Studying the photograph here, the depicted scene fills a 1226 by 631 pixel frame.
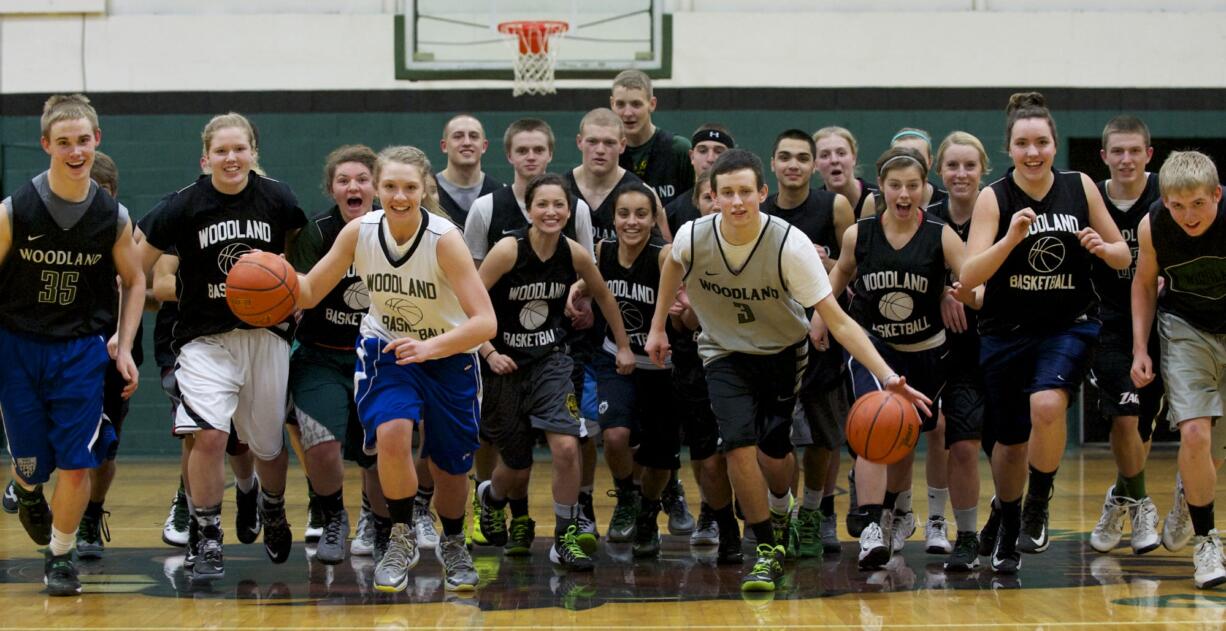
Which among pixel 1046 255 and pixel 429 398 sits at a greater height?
pixel 1046 255

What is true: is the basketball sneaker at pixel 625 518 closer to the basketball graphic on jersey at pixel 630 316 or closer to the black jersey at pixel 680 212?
the basketball graphic on jersey at pixel 630 316

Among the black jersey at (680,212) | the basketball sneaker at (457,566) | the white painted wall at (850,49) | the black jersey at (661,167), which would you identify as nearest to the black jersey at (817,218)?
the black jersey at (680,212)

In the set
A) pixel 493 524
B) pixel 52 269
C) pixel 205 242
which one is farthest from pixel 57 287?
pixel 493 524

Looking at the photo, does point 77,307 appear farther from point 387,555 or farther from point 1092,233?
point 1092,233

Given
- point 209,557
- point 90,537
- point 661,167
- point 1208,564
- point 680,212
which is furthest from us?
point 661,167

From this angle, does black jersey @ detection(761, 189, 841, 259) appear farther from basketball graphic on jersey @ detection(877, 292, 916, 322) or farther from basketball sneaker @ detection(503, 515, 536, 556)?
basketball sneaker @ detection(503, 515, 536, 556)

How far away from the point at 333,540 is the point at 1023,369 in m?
2.83

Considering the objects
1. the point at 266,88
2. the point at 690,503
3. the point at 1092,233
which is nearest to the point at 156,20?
the point at 266,88

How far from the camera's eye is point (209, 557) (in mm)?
5355

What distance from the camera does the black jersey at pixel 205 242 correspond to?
5469 mm

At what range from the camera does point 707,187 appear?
6.12 metres

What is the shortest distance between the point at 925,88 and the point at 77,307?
7038 mm

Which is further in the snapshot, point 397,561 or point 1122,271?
point 1122,271

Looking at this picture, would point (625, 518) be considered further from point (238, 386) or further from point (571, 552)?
point (238, 386)
